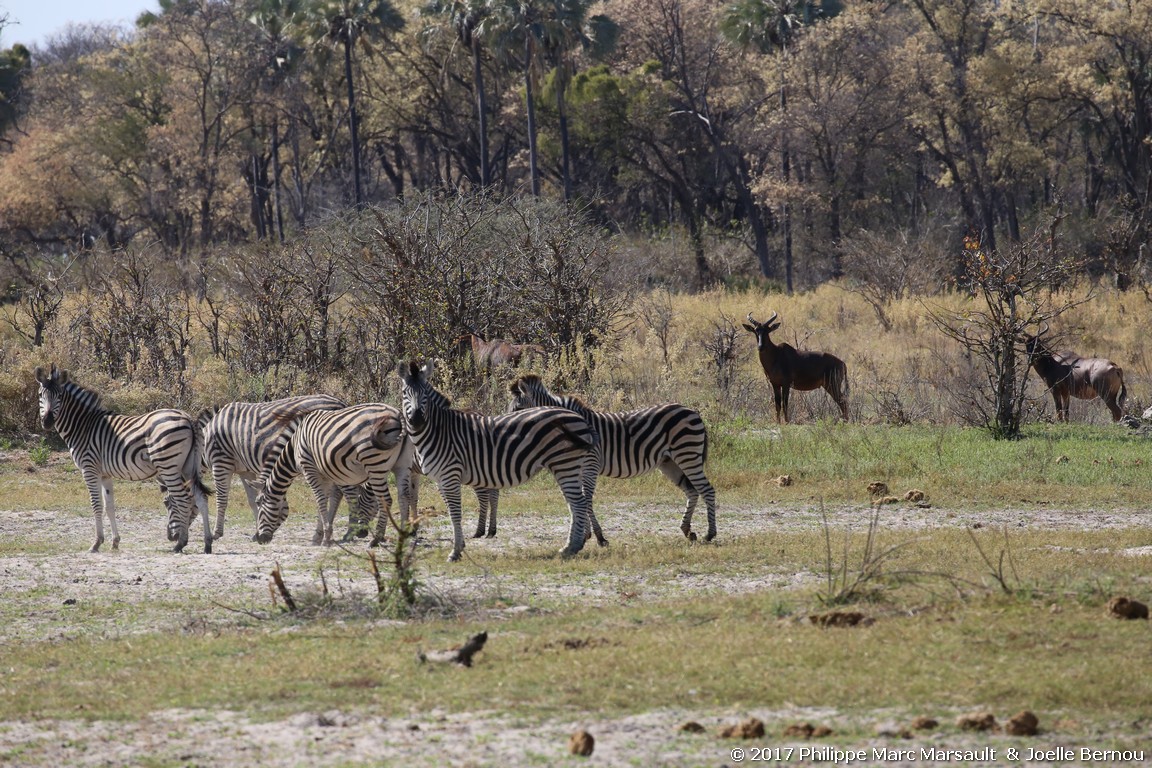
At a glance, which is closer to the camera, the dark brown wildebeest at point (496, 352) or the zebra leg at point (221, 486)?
the zebra leg at point (221, 486)

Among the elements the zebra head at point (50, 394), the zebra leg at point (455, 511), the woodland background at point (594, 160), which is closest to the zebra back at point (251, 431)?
the zebra head at point (50, 394)

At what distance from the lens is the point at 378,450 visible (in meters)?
12.8

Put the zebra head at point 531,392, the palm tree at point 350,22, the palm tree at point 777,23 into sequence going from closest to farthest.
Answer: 1. the zebra head at point 531,392
2. the palm tree at point 777,23
3. the palm tree at point 350,22

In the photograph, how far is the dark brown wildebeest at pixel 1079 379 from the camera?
21922 mm

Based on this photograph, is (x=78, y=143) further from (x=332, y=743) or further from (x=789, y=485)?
(x=332, y=743)

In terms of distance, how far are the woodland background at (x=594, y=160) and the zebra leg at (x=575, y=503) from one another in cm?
1154

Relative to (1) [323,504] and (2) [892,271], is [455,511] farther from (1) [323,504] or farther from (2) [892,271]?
(2) [892,271]

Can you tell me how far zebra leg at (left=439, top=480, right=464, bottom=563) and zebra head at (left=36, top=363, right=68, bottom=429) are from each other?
4.82 m

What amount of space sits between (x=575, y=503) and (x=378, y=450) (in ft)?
6.60

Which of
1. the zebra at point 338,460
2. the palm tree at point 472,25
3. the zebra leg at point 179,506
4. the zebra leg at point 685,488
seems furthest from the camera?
the palm tree at point 472,25

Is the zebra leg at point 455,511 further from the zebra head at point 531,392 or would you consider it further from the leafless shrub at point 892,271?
the leafless shrub at point 892,271

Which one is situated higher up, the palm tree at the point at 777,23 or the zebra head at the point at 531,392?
the palm tree at the point at 777,23

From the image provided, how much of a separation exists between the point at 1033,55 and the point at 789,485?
117 feet

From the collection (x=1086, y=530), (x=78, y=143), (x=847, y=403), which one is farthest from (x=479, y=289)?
(x=78, y=143)
